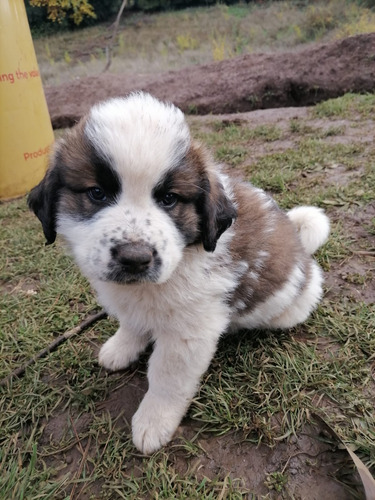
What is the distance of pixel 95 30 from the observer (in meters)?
10.8

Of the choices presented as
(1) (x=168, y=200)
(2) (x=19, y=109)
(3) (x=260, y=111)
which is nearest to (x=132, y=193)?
(1) (x=168, y=200)

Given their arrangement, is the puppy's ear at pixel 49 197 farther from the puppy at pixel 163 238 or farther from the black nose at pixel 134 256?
the black nose at pixel 134 256

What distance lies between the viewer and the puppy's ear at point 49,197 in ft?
5.85

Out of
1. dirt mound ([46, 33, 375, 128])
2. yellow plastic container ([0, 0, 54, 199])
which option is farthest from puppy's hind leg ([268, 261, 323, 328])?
dirt mound ([46, 33, 375, 128])

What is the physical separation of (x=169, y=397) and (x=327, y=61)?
29.4 ft

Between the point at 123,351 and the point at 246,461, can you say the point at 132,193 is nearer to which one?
the point at 123,351

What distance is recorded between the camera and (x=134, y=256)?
152cm

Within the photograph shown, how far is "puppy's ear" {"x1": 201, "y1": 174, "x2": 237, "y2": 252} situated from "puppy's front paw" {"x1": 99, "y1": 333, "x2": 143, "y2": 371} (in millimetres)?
957

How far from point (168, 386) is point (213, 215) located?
0.92m

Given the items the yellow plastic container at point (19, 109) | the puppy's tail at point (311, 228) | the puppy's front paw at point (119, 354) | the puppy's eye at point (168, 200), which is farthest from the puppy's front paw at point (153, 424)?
the yellow plastic container at point (19, 109)

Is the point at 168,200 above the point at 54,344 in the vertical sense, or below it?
above

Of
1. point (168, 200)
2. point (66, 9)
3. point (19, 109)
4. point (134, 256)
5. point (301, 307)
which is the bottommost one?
point (301, 307)

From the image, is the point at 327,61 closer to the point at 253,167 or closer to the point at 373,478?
the point at 253,167

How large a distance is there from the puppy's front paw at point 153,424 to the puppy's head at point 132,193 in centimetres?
80
